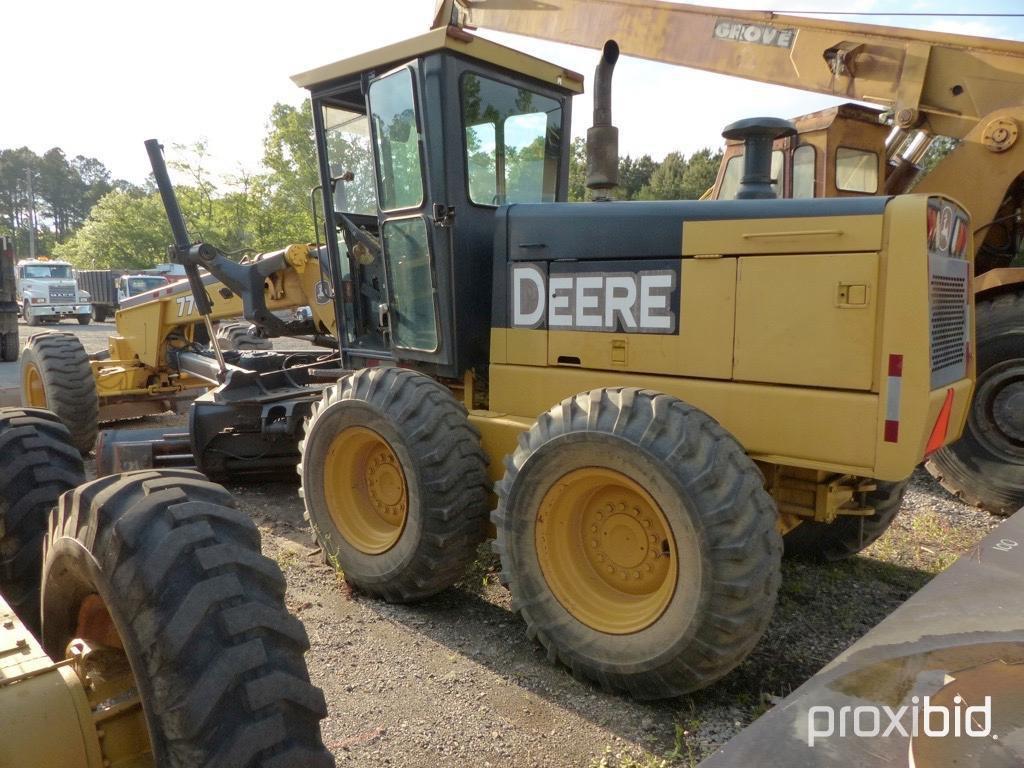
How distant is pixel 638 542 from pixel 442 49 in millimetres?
2670

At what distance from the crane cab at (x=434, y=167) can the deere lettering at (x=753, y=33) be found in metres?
3.49

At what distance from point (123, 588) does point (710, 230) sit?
2597mm

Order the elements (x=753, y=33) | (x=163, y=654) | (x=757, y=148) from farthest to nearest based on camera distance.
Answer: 1. (x=753, y=33)
2. (x=757, y=148)
3. (x=163, y=654)

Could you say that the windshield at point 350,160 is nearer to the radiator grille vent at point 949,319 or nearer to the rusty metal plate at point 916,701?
the radiator grille vent at point 949,319

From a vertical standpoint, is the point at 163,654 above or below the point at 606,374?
below

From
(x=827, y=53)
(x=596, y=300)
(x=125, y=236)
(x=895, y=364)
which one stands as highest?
(x=827, y=53)

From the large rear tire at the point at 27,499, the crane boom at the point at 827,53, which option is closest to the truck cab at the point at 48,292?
the crane boom at the point at 827,53

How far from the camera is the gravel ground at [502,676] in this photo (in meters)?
2.77

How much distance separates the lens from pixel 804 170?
687 centimetres

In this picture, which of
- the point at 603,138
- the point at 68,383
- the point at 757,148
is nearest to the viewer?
the point at 757,148

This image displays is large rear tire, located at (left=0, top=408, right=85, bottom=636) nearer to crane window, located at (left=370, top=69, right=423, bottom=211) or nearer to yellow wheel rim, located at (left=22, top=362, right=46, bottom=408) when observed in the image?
crane window, located at (left=370, top=69, right=423, bottom=211)

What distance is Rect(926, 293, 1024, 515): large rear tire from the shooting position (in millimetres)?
5508

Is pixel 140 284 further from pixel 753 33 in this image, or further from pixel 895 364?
pixel 895 364

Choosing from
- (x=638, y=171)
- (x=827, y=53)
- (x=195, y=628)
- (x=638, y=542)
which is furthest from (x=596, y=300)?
(x=638, y=171)
